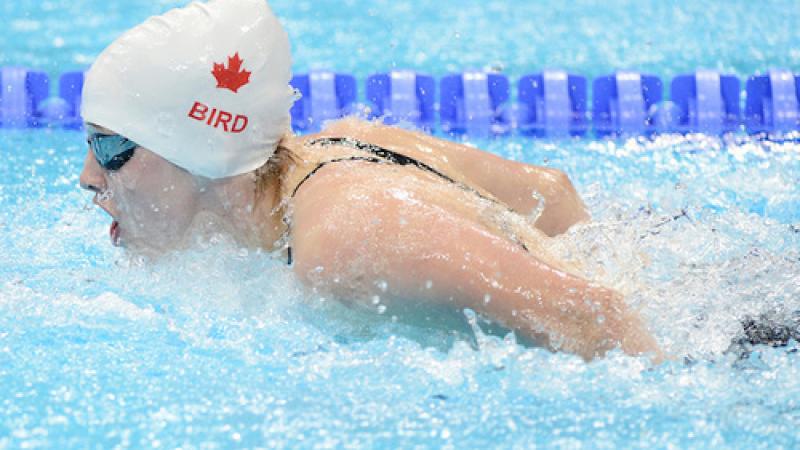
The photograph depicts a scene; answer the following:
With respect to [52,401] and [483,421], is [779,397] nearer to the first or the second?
[483,421]

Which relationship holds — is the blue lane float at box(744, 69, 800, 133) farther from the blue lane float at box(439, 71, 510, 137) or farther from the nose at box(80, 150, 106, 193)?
the nose at box(80, 150, 106, 193)

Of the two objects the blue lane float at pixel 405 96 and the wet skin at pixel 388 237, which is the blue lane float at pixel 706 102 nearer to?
the blue lane float at pixel 405 96

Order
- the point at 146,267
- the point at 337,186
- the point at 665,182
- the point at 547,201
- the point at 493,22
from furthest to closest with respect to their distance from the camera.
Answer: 1. the point at 493,22
2. the point at 665,182
3. the point at 547,201
4. the point at 146,267
5. the point at 337,186

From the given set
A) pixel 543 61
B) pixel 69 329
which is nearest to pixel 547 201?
pixel 69 329

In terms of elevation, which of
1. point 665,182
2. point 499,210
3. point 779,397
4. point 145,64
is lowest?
point 665,182

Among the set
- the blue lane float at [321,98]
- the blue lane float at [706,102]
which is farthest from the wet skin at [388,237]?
the blue lane float at [706,102]

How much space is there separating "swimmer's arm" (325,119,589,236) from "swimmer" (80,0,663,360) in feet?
0.22

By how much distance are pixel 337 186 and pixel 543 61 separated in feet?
10.7

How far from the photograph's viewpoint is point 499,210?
7.79 feet

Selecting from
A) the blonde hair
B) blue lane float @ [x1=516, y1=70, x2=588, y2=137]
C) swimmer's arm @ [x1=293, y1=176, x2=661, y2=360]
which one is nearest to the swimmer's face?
the blonde hair

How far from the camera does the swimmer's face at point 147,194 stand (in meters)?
2.35

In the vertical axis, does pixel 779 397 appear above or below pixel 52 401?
above

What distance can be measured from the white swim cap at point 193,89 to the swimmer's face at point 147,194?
0.03m

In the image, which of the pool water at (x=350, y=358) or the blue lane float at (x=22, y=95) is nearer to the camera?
the pool water at (x=350, y=358)
